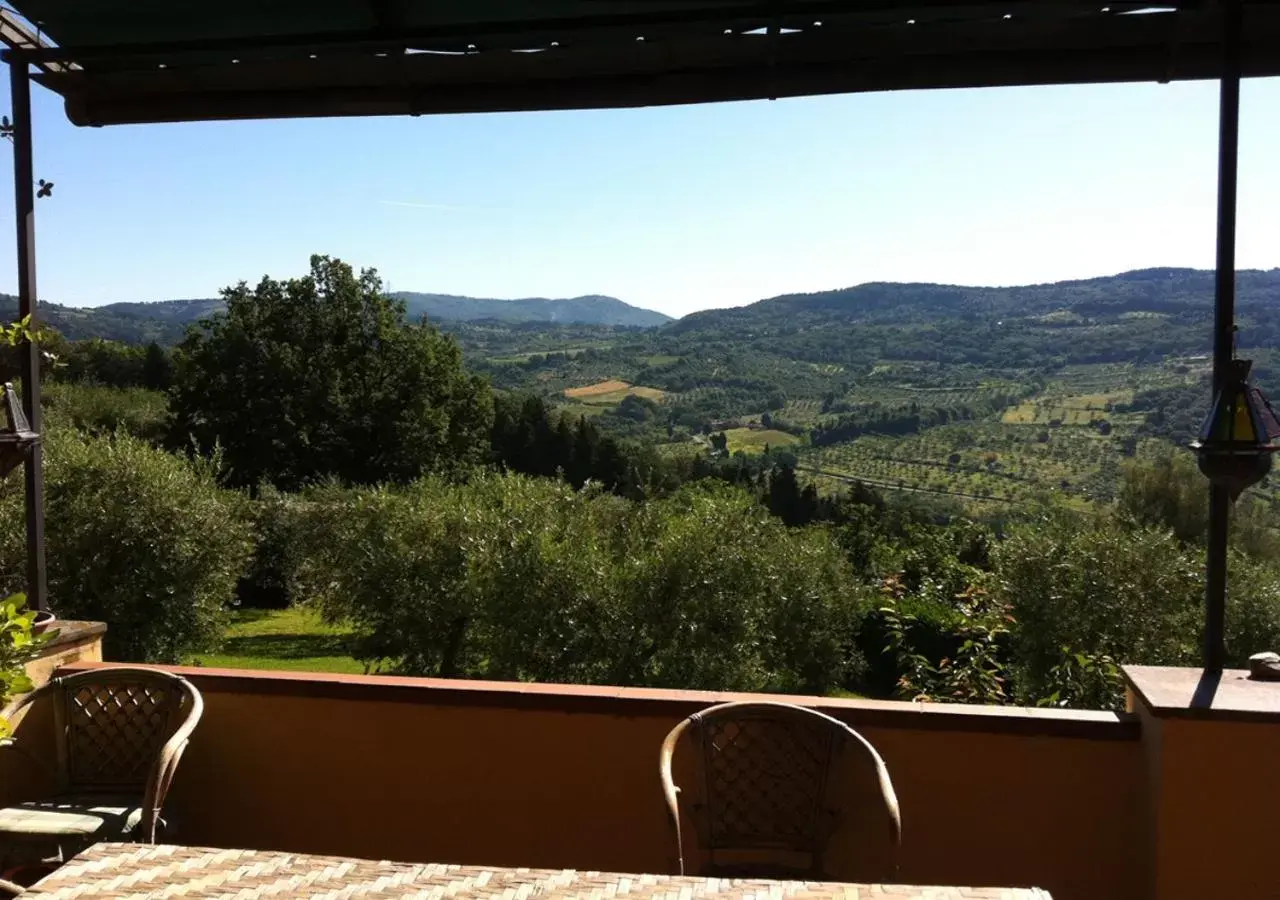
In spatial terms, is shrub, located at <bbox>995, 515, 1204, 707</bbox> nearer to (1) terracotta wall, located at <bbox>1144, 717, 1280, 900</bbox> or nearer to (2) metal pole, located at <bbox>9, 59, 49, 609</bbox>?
(1) terracotta wall, located at <bbox>1144, 717, 1280, 900</bbox>

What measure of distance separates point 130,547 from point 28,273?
875 cm

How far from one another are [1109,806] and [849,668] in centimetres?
879

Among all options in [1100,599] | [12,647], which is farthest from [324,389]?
[12,647]

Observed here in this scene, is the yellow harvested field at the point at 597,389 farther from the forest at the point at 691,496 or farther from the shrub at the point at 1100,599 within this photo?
the shrub at the point at 1100,599

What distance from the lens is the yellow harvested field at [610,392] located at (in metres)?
49.9

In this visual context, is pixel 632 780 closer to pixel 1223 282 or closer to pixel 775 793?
pixel 775 793

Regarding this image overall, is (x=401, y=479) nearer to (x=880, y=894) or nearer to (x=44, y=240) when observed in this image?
(x=44, y=240)

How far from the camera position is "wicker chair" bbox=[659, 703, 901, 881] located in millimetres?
2201

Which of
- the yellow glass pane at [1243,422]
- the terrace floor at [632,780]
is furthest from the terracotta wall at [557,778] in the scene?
the yellow glass pane at [1243,422]

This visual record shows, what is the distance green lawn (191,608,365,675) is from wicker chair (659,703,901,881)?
1157cm

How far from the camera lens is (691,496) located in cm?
1020

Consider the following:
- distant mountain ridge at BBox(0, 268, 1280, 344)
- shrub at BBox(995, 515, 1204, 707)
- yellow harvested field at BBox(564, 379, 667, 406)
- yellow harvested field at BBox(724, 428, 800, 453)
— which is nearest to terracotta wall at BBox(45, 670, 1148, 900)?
shrub at BBox(995, 515, 1204, 707)

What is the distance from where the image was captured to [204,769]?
8.87 ft

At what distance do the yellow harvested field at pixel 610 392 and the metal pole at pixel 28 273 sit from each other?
4608cm
